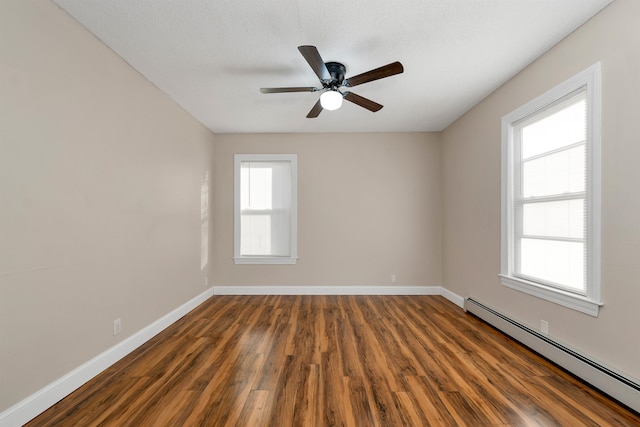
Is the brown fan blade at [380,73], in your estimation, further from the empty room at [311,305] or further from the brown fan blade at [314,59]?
the brown fan blade at [314,59]

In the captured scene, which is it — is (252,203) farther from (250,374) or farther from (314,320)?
(250,374)

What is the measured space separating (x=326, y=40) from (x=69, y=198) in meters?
2.21

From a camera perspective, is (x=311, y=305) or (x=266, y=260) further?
(x=266, y=260)

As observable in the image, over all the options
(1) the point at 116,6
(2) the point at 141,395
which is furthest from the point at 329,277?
(1) the point at 116,6

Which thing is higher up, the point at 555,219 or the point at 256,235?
the point at 555,219

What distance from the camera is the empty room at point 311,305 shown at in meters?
1.78

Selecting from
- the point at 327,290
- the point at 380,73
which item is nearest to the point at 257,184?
the point at 327,290

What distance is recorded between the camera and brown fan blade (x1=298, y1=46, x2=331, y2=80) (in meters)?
1.96

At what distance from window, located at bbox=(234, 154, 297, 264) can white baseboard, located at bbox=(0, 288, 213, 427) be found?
1.89 meters

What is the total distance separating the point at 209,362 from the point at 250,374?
1.44 ft

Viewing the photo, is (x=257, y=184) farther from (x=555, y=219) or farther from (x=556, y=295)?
(x=556, y=295)

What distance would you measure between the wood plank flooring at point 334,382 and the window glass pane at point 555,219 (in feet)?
3.58

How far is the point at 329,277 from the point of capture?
4762 mm

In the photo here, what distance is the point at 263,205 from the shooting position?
4.87 metres
